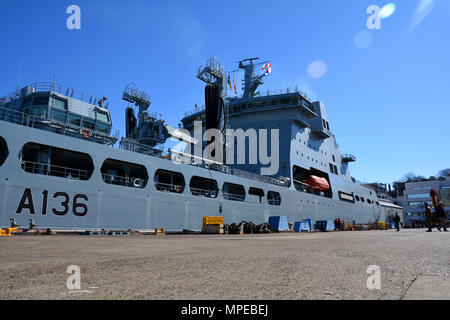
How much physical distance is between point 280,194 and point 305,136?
943 centimetres

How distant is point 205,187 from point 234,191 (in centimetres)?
330

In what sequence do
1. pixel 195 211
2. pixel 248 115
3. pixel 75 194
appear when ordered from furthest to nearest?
pixel 248 115
pixel 195 211
pixel 75 194

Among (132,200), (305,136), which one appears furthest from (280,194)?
(132,200)

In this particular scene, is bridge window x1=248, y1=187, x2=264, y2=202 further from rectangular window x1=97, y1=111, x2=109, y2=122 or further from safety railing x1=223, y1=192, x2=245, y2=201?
rectangular window x1=97, y1=111, x2=109, y2=122

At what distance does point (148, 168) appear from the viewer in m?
18.2

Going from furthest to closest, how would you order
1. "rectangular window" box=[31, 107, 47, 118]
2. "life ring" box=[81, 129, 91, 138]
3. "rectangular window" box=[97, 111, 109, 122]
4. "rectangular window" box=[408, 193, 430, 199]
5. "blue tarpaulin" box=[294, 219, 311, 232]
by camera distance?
1. "rectangular window" box=[408, 193, 430, 199]
2. "blue tarpaulin" box=[294, 219, 311, 232]
3. "rectangular window" box=[97, 111, 109, 122]
4. "life ring" box=[81, 129, 91, 138]
5. "rectangular window" box=[31, 107, 47, 118]

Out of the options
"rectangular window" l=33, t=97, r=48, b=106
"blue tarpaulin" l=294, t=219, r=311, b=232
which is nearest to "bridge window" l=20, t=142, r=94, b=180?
"rectangular window" l=33, t=97, r=48, b=106

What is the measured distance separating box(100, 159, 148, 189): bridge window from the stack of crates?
4807mm

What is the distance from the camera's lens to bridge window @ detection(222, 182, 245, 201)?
2502 centimetres

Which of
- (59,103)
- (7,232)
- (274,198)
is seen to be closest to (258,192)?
(274,198)

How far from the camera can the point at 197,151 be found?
33.5 m

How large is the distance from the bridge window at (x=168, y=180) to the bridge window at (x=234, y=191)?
4175 millimetres

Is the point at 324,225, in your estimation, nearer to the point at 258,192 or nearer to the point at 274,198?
the point at 274,198
